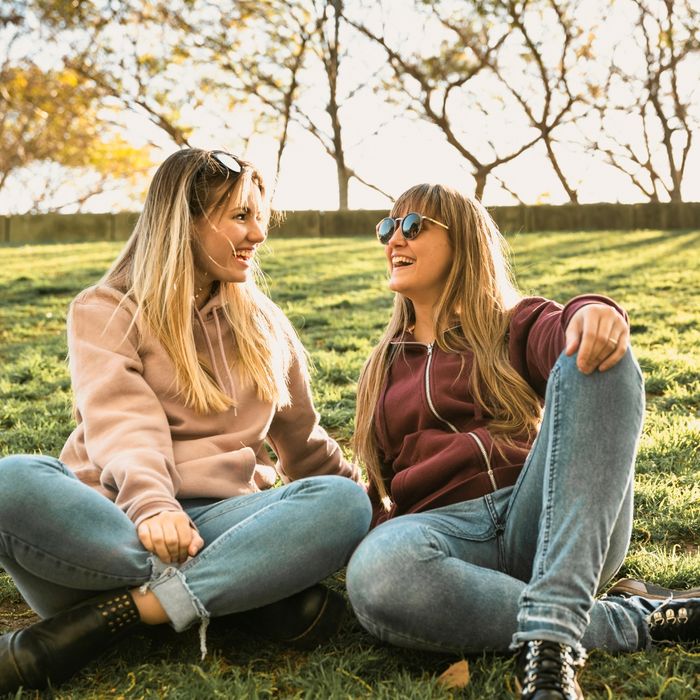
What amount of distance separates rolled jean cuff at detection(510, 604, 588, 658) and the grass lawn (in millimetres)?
204

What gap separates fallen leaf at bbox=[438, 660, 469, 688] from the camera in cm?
230

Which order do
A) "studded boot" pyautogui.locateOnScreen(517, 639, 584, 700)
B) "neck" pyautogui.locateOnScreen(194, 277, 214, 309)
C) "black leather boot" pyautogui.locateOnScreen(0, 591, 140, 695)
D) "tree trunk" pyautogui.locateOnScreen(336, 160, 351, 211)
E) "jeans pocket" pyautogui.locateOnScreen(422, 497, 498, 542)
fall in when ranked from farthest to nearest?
1. "tree trunk" pyautogui.locateOnScreen(336, 160, 351, 211)
2. "neck" pyautogui.locateOnScreen(194, 277, 214, 309)
3. "jeans pocket" pyautogui.locateOnScreen(422, 497, 498, 542)
4. "black leather boot" pyautogui.locateOnScreen(0, 591, 140, 695)
5. "studded boot" pyautogui.locateOnScreen(517, 639, 584, 700)

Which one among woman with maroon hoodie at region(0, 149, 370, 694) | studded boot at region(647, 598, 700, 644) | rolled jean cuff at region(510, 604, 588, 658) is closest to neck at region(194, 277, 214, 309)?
woman with maroon hoodie at region(0, 149, 370, 694)

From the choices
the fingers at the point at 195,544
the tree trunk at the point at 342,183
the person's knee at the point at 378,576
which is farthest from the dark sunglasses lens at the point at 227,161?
the tree trunk at the point at 342,183

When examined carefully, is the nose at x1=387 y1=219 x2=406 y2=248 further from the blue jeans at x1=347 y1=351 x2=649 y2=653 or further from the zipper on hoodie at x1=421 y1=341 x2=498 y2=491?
the blue jeans at x1=347 y1=351 x2=649 y2=653

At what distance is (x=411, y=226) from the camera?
298 cm

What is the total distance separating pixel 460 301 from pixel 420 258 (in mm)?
188

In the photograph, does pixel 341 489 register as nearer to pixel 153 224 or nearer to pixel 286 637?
pixel 286 637

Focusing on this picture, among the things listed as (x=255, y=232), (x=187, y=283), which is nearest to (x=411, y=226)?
(x=255, y=232)

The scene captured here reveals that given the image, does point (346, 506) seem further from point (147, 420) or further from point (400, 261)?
point (400, 261)

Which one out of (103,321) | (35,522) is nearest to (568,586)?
(35,522)

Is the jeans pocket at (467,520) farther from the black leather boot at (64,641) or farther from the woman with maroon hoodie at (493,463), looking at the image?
the black leather boot at (64,641)

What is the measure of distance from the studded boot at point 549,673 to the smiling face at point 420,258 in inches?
49.9

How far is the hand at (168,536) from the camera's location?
2400 millimetres
